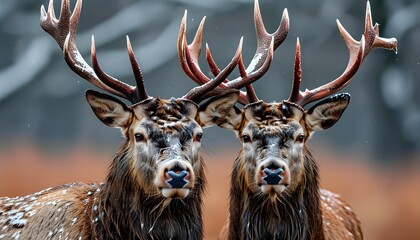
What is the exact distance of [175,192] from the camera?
284 inches

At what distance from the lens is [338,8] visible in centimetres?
1286

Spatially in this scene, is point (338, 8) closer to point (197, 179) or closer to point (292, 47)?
point (292, 47)

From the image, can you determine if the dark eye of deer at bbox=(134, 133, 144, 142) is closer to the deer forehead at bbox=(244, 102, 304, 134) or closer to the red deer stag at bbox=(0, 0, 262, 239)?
the red deer stag at bbox=(0, 0, 262, 239)

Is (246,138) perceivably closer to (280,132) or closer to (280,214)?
(280,132)

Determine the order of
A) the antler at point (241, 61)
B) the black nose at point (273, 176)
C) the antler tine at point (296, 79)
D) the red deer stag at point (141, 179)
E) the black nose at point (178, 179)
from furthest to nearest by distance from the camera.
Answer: the antler tine at point (296, 79)
the antler at point (241, 61)
the black nose at point (273, 176)
the red deer stag at point (141, 179)
the black nose at point (178, 179)

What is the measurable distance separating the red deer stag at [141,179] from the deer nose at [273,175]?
1.73 ft

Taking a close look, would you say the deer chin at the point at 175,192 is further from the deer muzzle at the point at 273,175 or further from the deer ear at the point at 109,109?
the deer muzzle at the point at 273,175

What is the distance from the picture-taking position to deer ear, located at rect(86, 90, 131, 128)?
7.75 m

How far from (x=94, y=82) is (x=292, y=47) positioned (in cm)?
497

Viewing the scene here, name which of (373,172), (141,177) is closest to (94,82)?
(141,177)

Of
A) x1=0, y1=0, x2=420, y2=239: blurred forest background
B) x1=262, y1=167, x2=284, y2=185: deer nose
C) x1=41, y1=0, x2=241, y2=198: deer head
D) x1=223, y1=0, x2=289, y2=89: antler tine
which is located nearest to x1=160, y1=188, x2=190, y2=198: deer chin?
x1=41, y1=0, x2=241, y2=198: deer head

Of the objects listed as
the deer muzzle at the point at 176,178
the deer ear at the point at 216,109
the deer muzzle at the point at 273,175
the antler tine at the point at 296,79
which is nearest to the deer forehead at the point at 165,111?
the deer ear at the point at 216,109

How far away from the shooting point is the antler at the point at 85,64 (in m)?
7.81

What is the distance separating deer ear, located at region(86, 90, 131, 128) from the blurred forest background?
14.7ft
